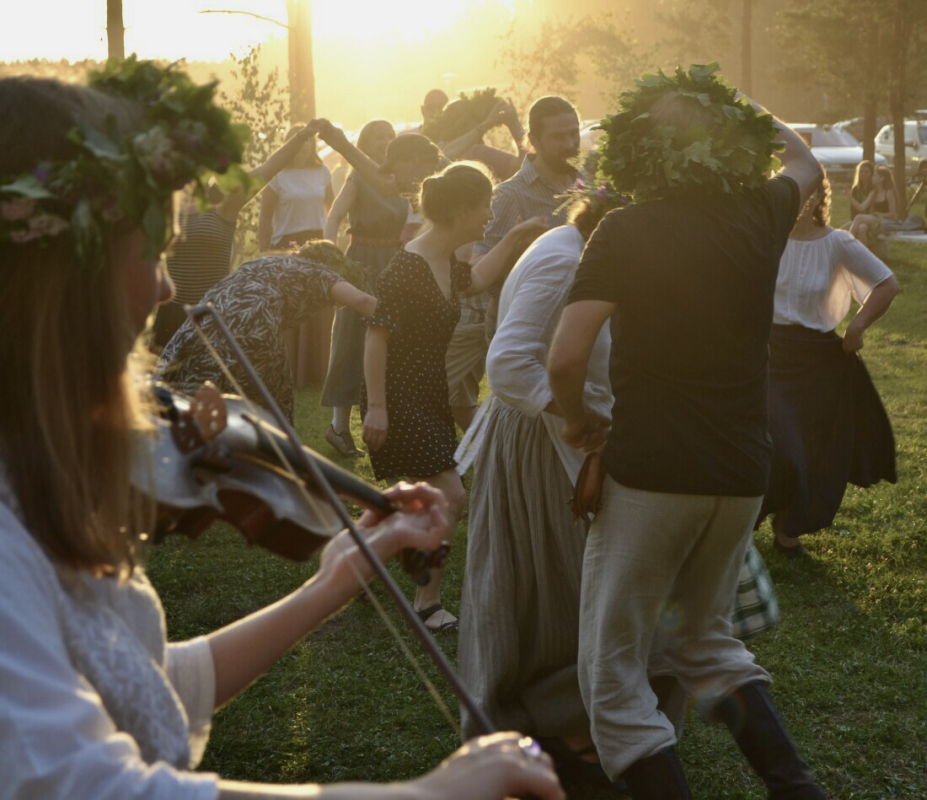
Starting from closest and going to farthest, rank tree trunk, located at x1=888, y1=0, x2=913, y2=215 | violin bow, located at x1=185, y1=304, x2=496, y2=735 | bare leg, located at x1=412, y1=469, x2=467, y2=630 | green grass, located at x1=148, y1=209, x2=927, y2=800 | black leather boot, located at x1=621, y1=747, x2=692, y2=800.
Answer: violin bow, located at x1=185, y1=304, x2=496, y2=735, black leather boot, located at x1=621, y1=747, x2=692, y2=800, green grass, located at x1=148, y1=209, x2=927, y2=800, bare leg, located at x1=412, y1=469, x2=467, y2=630, tree trunk, located at x1=888, y1=0, x2=913, y2=215

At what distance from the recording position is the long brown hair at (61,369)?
4.34ft

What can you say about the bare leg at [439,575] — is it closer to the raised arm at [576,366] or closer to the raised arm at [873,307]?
the raised arm at [576,366]

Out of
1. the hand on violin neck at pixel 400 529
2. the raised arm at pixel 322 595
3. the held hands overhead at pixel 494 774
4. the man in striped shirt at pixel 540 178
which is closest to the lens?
the held hands overhead at pixel 494 774

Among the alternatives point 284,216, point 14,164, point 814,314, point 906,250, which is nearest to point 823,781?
point 814,314

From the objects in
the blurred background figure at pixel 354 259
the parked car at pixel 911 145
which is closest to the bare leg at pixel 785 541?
the blurred background figure at pixel 354 259

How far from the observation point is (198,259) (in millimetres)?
6992

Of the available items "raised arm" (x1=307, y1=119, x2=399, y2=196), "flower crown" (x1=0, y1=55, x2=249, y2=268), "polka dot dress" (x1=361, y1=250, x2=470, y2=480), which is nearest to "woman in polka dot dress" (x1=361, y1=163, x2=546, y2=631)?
"polka dot dress" (x1=361, y1=250, x2=470, y2=480)

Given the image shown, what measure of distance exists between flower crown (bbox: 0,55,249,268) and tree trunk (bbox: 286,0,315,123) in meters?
10.9

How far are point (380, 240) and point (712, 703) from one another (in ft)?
18.8

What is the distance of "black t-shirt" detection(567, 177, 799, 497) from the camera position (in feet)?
10.00

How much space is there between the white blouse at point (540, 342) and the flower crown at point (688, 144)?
34 centimetres

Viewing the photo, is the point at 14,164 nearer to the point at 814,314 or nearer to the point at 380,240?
the point at 814,314

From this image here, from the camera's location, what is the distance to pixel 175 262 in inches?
274

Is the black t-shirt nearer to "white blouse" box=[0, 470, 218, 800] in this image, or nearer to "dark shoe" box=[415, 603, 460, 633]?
"white blouse" box=[0, 470, 218, 800]
